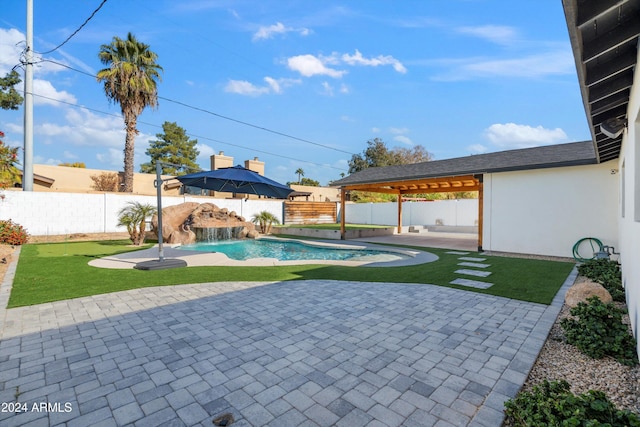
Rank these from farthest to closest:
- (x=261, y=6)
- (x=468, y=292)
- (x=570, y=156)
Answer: (x=261, y=6) → (x=570, y=156) → (x=468, y=292)

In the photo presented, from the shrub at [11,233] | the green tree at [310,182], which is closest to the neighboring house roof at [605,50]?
the shrub at [11,233]

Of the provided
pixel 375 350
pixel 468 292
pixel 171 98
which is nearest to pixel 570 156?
pixel 468 292

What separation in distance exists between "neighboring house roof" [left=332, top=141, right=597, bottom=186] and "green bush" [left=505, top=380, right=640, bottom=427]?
30.4ft

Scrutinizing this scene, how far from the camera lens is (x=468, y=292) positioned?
5.77m

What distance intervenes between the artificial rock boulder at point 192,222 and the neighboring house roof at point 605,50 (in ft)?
45.1

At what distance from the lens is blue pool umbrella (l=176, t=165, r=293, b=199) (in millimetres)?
9062

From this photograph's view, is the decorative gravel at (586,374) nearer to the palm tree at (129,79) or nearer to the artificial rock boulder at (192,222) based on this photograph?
the artificial rock boulder at (192,222)

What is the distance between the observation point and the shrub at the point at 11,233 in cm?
1160

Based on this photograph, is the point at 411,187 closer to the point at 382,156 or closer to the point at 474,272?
the point at 474,272

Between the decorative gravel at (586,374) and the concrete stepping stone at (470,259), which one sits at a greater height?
the concrete stepping stone at (470,259)

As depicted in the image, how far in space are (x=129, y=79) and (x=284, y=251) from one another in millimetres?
13027

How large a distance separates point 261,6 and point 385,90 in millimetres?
13494

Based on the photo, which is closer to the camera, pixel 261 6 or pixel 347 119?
pixel 261 6

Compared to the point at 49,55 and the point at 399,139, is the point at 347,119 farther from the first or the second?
the point at 49,55
